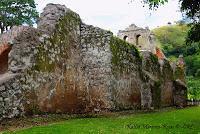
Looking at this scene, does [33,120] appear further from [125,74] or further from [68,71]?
[125,74]

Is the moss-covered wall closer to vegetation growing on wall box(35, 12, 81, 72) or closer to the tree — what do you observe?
vegetation growing on wall box(35, 12, 81, 72)

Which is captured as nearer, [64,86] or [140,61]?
[64,86]

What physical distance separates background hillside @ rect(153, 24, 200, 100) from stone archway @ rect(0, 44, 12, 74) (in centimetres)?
1818

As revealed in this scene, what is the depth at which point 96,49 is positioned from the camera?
20.9 meters

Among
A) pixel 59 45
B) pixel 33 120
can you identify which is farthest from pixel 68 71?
pixel 33 120

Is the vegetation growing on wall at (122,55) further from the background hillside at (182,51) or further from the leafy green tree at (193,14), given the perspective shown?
the background hillside at (182,51)

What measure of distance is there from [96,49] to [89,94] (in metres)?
2.27

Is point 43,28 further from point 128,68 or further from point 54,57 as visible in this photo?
point 128,68

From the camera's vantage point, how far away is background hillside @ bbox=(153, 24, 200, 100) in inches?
2611

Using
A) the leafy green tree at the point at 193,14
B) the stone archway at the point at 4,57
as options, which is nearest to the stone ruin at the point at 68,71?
the stone archway at the point at 4,57

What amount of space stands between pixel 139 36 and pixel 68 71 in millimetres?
43170

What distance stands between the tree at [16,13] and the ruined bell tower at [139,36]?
15.3 metres

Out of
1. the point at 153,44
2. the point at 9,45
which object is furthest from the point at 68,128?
the point at 153,44

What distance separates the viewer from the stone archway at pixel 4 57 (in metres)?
16.1
